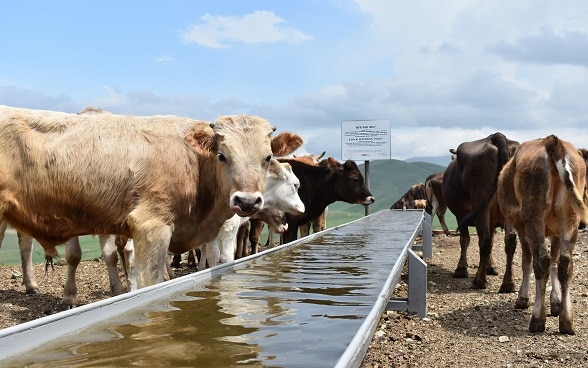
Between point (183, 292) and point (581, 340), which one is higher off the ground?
point (183, 292)

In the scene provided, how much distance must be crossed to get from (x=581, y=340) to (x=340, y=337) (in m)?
3.31

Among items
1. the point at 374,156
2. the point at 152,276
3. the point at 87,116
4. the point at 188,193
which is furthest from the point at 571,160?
the point at 374,156

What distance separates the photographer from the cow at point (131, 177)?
5.70m

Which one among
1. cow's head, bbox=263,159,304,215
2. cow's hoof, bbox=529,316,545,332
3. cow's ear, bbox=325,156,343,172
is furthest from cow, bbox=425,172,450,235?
cow's hoof, bbox=529,316,545,332

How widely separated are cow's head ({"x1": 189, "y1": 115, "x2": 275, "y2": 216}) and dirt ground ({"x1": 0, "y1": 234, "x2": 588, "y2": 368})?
5.70 ft

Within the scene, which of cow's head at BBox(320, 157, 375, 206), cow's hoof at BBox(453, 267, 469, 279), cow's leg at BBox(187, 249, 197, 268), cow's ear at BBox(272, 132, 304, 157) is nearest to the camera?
cow's ear at BBox(272, 132, 304, 157)

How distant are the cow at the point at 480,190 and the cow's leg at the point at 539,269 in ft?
10.4

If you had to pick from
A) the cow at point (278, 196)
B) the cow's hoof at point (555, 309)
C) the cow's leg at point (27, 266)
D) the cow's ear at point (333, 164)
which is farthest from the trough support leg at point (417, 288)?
the cow's ear at point (333, 164)

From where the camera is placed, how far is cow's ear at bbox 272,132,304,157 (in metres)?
7.23

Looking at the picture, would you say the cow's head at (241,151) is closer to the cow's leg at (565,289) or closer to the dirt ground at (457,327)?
the dirt ground at (457,327)

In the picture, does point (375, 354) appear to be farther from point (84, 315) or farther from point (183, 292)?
point (84, 315)

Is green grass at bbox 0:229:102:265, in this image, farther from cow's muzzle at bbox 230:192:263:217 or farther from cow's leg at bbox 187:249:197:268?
cow's muzzle at bbox 230:192:263:217

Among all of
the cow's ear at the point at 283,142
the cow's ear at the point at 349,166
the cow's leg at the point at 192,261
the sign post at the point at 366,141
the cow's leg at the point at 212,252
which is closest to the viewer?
the cow's ear at the point at 283,142

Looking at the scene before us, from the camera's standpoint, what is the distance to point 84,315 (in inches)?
155
